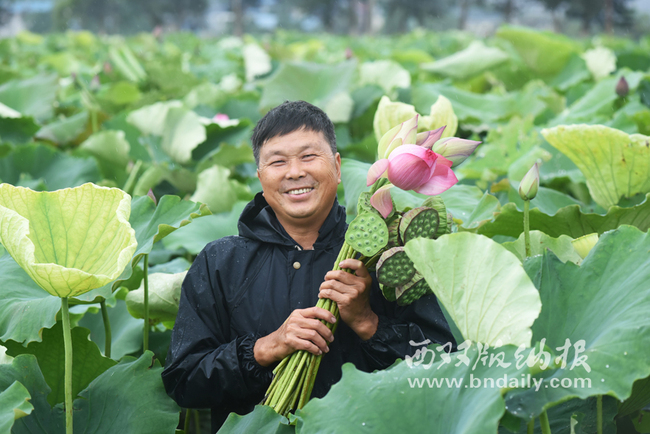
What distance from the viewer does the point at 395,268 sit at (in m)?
1.11

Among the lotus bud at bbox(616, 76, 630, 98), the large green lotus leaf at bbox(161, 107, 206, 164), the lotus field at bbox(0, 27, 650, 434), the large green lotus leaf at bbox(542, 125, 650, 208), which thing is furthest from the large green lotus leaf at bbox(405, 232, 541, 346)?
the lotus bud at bbox(616, 76, 630, 98)

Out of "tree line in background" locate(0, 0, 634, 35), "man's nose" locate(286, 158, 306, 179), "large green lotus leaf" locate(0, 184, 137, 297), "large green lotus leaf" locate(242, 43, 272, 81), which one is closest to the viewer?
"large green lotus leaf" locate(0, 184, 137, 297)

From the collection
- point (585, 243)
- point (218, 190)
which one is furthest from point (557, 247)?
point (218, 190)

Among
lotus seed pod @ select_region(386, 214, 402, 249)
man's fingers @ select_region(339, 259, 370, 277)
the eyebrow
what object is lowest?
man's fingers @ select_region(339, 259, 370, 277)

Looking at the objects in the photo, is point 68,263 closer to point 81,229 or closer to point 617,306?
point 81,229

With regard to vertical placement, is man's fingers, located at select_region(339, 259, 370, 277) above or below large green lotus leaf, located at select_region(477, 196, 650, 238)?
above

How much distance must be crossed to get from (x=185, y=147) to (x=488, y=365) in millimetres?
1969

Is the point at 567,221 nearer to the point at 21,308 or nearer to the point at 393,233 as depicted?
the point at 393,233

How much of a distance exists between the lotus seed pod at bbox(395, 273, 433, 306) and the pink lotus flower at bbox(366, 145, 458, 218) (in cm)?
12

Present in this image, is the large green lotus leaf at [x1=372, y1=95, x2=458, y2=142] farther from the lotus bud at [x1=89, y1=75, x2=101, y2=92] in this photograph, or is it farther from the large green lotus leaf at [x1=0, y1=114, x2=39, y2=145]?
the lotus bud at [x1=89, y1=75, x2=101, y2=92]

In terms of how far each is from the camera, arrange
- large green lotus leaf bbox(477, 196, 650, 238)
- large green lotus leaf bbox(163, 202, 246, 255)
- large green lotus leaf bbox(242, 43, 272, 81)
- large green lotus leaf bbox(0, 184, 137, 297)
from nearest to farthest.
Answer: large green lotus leaf bbox(0, 184, 137, 297) < large green lotus leaf bbox(477, 196, 650, 238) < large green lotus leaf bbox(163, 202, 246, 255) < large green lotus leaf bbox(242, 43, 272, 81)

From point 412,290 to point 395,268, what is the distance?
6 centimetres

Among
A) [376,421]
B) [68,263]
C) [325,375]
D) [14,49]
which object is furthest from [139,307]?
[14,49]

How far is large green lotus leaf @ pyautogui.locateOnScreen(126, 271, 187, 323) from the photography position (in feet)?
5.42
